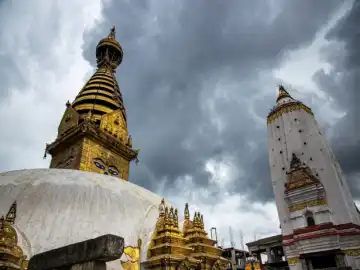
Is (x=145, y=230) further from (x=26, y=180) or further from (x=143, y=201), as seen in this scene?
(x=26, y=180)

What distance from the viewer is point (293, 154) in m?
24.1

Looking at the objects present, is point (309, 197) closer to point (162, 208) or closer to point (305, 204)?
point (305, 204)

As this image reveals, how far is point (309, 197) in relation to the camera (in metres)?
21.2

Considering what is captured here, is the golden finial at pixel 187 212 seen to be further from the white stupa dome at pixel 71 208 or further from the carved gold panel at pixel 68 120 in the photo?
the carved gold panel at pixel 68 120

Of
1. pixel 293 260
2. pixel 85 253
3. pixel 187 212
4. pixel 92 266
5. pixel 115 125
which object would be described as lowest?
pixel 92 266

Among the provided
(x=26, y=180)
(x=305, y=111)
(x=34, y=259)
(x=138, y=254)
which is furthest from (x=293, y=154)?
(x=34, y=259)

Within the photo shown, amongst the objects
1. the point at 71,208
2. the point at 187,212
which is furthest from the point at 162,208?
the point at 71,208

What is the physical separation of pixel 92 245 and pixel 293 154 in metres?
22.3

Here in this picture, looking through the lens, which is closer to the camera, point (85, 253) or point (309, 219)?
point (85, 253)

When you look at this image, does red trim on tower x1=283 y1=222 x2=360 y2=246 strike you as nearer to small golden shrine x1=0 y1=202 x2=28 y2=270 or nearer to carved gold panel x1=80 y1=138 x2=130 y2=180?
carved gold panel x1=80 y1=138 x2=130 y2=180

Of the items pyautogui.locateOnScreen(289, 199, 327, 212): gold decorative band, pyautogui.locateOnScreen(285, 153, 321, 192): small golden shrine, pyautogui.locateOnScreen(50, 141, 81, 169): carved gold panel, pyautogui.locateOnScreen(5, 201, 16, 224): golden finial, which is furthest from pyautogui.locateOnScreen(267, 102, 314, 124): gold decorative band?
pyautogui.locateOnScreen(5, 201, 16, 224): golden finial

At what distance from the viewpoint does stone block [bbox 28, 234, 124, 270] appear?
15.5ft

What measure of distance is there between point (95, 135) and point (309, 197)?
672 inches

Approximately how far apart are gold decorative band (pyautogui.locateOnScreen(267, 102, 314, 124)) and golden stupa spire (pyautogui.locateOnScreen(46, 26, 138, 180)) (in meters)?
14.2
